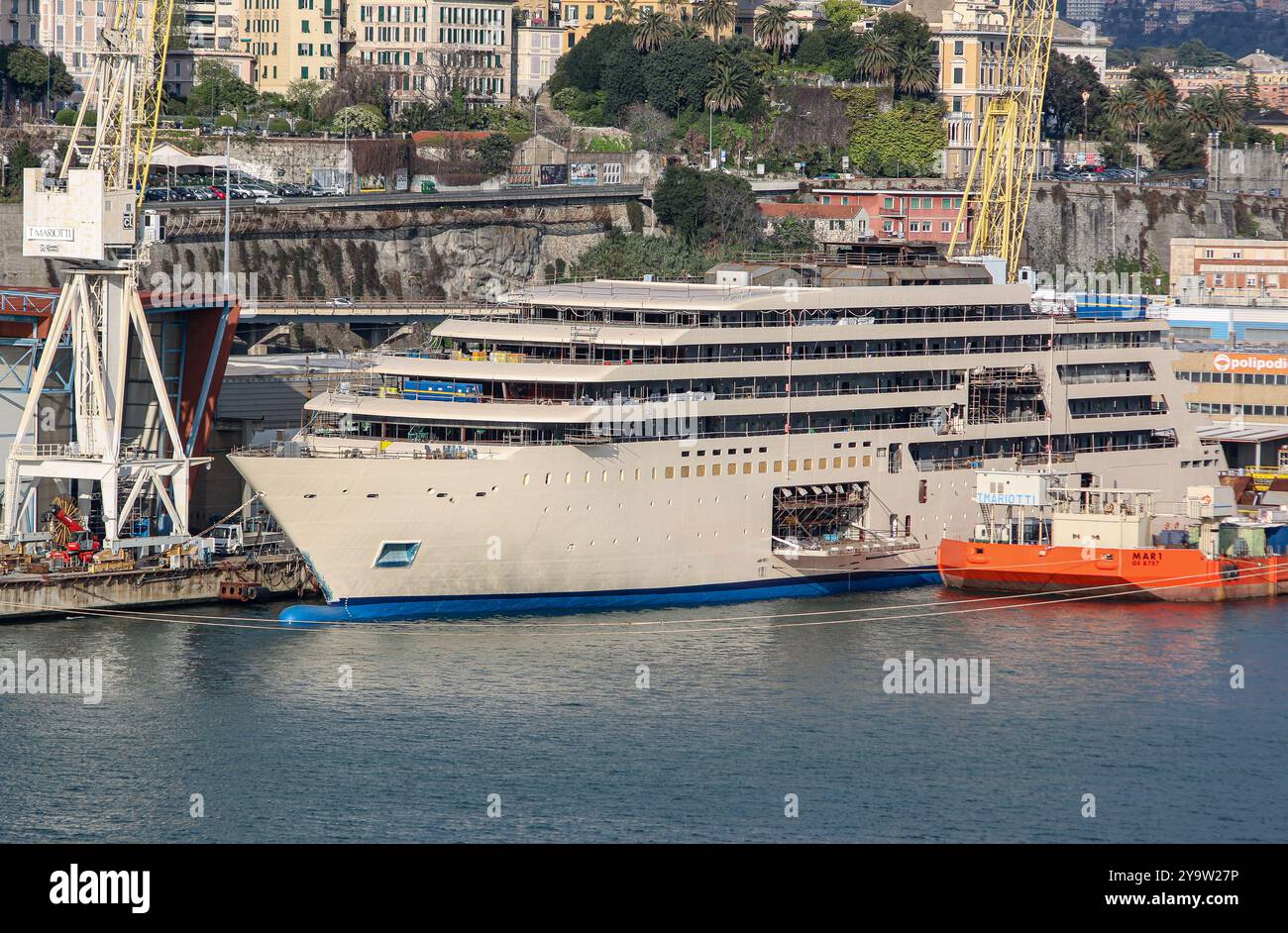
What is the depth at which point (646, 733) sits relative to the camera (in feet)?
165

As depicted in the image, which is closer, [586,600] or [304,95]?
[586,600]

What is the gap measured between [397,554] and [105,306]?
37.8ft

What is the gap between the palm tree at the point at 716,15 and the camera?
170 metres

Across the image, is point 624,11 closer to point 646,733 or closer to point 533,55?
point 533,55

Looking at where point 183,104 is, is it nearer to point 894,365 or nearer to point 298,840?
point 894,365

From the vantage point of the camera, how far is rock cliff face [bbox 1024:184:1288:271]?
Answer: 6142 inches

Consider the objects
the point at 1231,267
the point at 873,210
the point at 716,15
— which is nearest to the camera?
the point at 1231,267

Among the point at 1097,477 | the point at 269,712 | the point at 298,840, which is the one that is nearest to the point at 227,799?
the point at 298,840

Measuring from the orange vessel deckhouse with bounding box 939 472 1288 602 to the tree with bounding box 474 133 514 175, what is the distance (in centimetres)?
8101

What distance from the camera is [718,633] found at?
6109 cm

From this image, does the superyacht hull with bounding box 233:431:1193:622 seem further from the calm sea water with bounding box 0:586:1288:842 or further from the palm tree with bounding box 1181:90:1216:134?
the palm tree with bounding box 1181:90:1216:134

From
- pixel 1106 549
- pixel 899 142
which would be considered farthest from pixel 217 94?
pixel 1106 549

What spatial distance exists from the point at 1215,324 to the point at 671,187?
47783mm

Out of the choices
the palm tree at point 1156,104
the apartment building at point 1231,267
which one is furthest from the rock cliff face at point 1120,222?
the apartment building at point 1231,267
